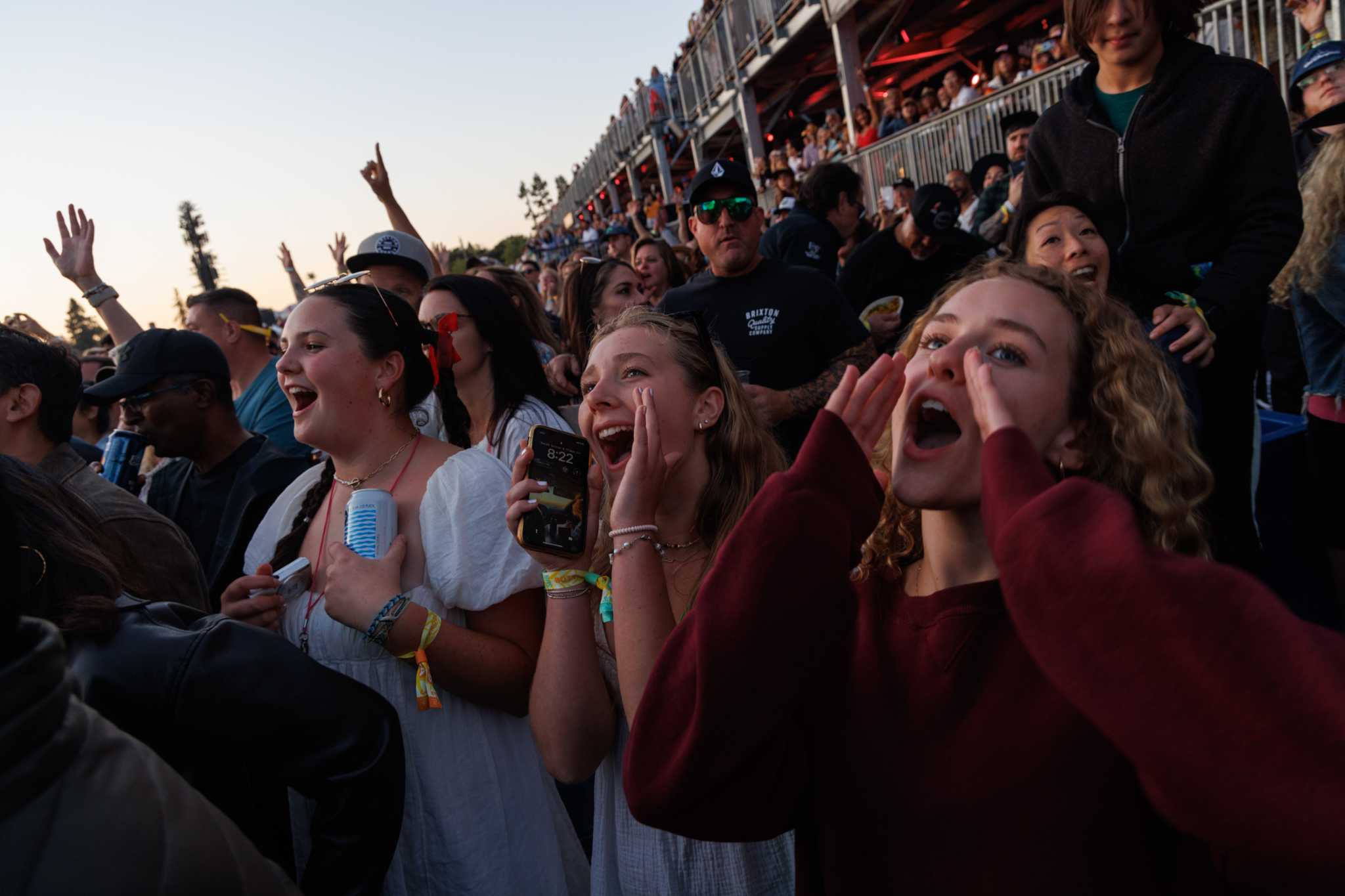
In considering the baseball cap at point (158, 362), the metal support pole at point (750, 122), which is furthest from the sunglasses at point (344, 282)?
the metal support pole at point (750, 122)

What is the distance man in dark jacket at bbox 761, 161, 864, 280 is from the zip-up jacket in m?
2.37

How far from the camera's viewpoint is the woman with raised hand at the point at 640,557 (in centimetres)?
183

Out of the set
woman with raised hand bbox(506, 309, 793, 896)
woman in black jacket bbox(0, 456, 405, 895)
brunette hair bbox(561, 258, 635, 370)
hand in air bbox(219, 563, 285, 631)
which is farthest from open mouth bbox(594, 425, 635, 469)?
brunette hair bbox(561, 258, 635, 370)

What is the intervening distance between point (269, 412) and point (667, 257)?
3026 millimetres

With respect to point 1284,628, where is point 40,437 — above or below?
above

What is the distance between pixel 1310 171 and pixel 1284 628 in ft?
11.3

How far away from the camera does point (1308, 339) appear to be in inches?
131

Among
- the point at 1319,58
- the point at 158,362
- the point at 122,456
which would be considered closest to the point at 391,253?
the point at 158,362

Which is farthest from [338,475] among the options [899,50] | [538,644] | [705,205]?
[899,50]

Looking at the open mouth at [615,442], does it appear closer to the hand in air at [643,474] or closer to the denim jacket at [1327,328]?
the hand in air at [643,474]

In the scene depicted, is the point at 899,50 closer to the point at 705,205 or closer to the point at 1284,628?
the point at 705,205

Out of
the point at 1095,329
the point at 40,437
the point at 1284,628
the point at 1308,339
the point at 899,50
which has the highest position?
the point at 899,50

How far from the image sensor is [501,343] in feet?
12.1

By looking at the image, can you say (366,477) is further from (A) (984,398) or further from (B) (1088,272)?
(B) (1088,272)
